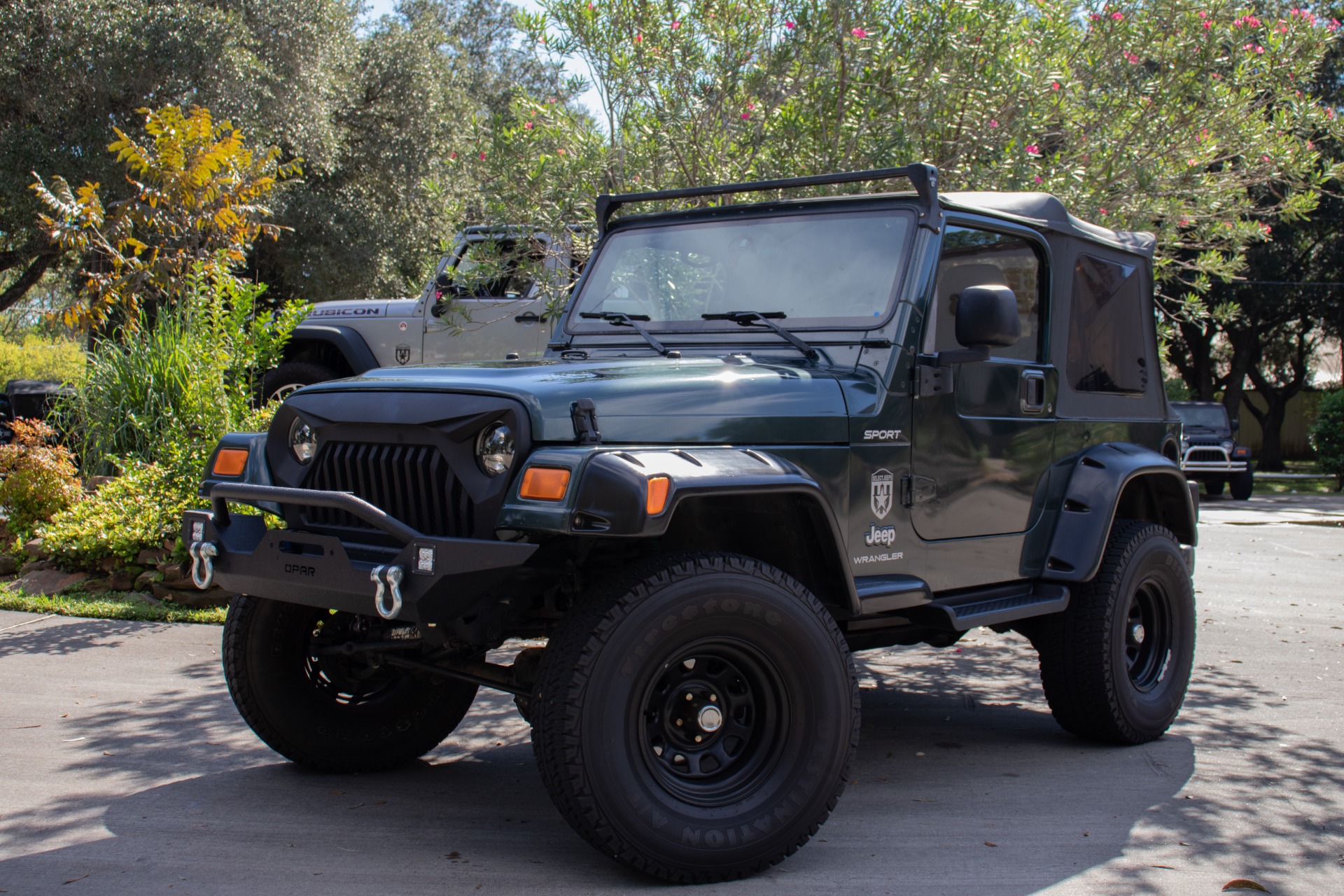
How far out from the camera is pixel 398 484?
363cm

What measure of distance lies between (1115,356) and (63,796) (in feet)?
14.7

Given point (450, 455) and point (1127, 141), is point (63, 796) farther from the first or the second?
point (1127, 141)

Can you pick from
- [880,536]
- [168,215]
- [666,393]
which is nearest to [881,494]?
[880,536]

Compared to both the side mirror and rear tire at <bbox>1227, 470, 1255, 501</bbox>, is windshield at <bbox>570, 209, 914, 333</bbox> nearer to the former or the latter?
the side mirror

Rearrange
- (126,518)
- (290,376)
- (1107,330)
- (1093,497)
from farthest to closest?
(290,376)
(126,518)
(1107,330)
(1093,497)

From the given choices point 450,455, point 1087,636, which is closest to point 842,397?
point 450,455

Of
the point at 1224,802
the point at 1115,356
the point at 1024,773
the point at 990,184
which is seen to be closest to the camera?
the point at 1224,802

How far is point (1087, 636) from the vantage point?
4902mm

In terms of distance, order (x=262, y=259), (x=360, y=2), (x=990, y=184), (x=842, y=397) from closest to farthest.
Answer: (x=842, y=397)
(x=990, y=184)
(x=262, y=259)
(x=360, y=2)

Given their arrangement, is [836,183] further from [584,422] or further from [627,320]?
[584,422]

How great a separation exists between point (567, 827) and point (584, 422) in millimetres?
1406

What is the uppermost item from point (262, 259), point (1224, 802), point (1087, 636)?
point (262, 259)

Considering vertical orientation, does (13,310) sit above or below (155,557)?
above

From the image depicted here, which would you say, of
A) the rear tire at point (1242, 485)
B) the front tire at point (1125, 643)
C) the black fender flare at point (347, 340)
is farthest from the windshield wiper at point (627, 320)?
the rear tire at point (1242, 485)
